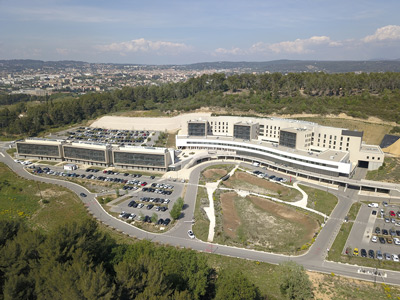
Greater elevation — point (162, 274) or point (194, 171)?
point (162, 274)

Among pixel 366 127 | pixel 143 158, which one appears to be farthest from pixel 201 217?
pixel 366 127

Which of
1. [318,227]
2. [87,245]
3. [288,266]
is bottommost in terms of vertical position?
[318,227]

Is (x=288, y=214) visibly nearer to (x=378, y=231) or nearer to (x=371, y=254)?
(x=378, y=231)

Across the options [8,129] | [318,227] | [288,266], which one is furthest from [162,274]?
[8,129]

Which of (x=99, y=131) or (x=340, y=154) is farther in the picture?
(x=99, y=131)

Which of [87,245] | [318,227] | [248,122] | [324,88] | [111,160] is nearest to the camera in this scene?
[87,245]

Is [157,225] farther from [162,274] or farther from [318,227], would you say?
[318,227]
